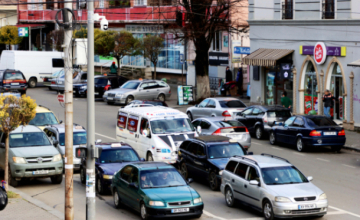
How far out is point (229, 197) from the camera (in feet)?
49.5

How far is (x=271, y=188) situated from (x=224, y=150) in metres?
4.21

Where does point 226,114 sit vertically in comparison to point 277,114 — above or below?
below

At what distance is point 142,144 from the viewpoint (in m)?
20.6

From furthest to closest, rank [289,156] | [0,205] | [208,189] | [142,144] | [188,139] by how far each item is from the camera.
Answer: [289,156] → [142,144] → [188,139] → [208,189] → [0,205]

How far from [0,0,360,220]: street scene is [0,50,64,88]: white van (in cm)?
12

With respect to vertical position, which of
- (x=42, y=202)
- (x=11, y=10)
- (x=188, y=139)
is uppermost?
(x=11, y=10)

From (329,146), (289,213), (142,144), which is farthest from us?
(329,146)

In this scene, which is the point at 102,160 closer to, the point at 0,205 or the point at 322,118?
Answer: the point at 0,205

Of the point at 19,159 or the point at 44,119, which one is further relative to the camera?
the point at 44,119

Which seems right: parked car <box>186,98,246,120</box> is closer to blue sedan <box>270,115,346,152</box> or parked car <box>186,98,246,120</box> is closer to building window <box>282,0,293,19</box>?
blue sedan <box>270,115,346,152</box>

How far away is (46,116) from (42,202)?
890 cm

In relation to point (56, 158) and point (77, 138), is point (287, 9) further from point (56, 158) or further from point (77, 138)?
point (56, 158)

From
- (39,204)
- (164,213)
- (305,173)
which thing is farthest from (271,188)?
(39,204)

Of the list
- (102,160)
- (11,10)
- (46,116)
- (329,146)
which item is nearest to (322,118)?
(329,146)
